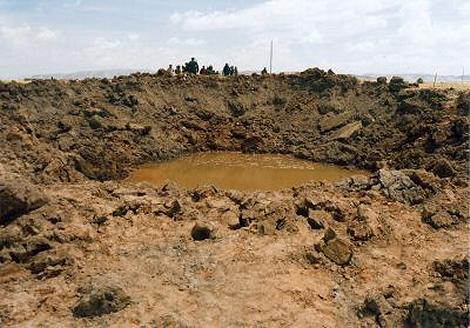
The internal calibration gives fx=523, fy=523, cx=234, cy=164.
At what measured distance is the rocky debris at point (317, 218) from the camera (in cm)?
1070

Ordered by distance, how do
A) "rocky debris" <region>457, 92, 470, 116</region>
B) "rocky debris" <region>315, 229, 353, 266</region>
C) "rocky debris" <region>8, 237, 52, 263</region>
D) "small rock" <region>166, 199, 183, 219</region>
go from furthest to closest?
"rocky debris" <region>457, 92, 470, 116</region> → "small rock" <region>166, 199, 183, 219</region> → "rocky debris" <region>315, 229, 353, 266</region> → "rocky debris" <region>8, 237, 52, 263</region>

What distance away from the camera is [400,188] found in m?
12.6

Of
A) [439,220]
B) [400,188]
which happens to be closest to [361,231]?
[439,220]

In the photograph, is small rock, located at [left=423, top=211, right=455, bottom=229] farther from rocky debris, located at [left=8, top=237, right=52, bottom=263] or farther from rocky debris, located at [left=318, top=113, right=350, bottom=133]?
rocky debris, located at [left=318, top=113, right=350, bottom=133]

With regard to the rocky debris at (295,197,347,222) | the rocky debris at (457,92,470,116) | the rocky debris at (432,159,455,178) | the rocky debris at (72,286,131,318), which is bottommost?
the rocky debris at (72,286,131,318)

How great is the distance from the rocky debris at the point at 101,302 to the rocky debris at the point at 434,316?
4298 mm

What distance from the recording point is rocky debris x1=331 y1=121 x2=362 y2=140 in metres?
21.7

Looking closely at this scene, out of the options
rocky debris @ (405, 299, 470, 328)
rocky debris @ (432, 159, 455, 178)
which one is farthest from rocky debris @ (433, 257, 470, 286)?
rocky debris @ (432, 159, 455, 178)

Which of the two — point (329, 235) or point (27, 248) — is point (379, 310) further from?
point (27, 248)

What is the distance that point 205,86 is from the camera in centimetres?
2520

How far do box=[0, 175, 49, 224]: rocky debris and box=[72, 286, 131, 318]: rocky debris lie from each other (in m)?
3.13

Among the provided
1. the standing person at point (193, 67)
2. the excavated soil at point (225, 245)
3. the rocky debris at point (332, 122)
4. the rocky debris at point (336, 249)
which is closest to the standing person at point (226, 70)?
the standing person at point (193, 67)

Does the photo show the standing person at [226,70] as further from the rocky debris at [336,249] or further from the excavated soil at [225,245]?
the rocky debris at [336,249]

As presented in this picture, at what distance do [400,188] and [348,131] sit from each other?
31.6ft
